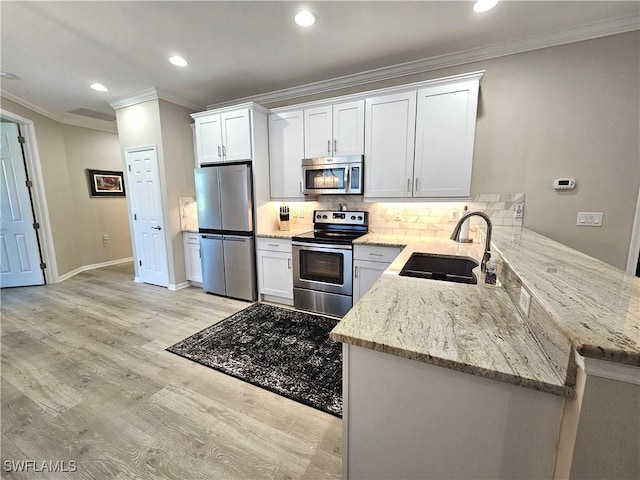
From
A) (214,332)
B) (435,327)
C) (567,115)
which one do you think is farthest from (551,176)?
(214,332)

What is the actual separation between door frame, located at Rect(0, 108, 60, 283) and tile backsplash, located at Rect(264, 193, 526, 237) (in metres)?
4.49

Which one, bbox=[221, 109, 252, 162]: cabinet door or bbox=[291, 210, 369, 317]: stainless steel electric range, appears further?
bbox=[221, 109, 252, 162]: cabinet door

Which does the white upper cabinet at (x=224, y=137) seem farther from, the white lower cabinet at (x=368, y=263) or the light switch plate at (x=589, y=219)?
the light switch plate at (x=589, y=219)

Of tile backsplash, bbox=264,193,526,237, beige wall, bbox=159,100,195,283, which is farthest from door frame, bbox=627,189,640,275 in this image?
beige wall, bbox=159,100,195,283

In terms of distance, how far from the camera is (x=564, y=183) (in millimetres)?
2479

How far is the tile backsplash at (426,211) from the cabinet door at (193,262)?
1.99 metres

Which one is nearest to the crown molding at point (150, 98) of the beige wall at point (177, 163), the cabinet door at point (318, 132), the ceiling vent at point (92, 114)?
the beige wall at point (177, 163)

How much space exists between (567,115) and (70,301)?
6.20 meters

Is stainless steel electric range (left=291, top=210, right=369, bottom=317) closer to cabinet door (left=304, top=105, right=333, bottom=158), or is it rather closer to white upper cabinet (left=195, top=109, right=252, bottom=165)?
cabinet door (left=304, top=105, right=333, bottom=158)

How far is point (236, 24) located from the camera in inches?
88.7

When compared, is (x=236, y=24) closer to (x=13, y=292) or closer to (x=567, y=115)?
(x=567, y=115)

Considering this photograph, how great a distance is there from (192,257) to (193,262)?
0.26ft

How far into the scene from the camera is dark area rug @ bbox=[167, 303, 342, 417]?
1.96 metres

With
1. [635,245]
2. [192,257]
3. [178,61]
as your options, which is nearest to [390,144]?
[635,245]
